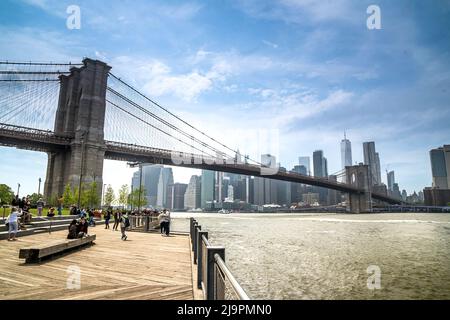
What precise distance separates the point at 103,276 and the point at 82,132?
166 ft

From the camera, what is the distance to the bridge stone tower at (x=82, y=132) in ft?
164

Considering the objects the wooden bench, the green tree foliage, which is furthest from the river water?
the green tree foliage

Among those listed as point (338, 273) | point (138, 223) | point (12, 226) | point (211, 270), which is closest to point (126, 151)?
point (138, 223)

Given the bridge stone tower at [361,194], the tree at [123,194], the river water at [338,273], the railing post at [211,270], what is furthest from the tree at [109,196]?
the bridge stone tower at [361,194]

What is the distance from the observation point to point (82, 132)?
51.6 meters

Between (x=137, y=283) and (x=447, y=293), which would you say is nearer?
(x=137, y=283)

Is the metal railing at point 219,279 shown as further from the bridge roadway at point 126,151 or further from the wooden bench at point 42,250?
the bridge roadway at point 126,151

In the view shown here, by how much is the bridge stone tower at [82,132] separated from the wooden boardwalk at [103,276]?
4295 cm

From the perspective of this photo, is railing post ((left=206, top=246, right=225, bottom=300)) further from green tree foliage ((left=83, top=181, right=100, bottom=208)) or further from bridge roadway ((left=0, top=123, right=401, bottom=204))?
bridge roadway ((left=0, top=123, right=401, bottom=204))

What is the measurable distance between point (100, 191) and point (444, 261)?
157 feet

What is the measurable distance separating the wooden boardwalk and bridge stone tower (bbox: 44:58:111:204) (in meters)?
42.9
